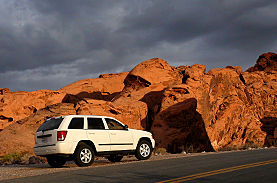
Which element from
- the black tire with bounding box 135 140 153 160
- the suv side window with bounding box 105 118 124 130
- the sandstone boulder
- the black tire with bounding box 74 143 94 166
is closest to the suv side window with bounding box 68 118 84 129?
the black tire with bounding box 74 143 94 166

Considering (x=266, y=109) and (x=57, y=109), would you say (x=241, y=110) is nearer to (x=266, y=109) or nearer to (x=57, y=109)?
(x=266, y=109)

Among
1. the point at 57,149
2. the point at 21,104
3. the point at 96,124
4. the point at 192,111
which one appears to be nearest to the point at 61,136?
the point at 57,149

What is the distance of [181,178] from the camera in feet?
22.0

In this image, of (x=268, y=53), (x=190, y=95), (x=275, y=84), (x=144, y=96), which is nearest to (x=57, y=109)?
(x=144, y=96)

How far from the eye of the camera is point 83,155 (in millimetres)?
11062

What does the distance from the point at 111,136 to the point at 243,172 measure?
19.3ft

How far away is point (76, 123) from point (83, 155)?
1256mm

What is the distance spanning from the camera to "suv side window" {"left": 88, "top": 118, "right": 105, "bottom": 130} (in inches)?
458

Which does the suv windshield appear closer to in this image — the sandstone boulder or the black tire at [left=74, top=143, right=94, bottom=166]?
the black tire at [left=74, top=143, right=94, bottom=166]

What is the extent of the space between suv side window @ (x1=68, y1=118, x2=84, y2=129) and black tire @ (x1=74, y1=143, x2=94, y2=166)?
717 millimetres

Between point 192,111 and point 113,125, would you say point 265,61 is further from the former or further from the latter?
point 113,125

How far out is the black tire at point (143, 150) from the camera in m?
12.6

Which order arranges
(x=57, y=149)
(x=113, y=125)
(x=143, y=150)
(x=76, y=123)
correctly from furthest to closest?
(x=143, y=150) → (x=113, y=125) → (x=76, y=123) → (x=57, y=149)

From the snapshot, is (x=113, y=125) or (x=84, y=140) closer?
(x=84, y=140)
